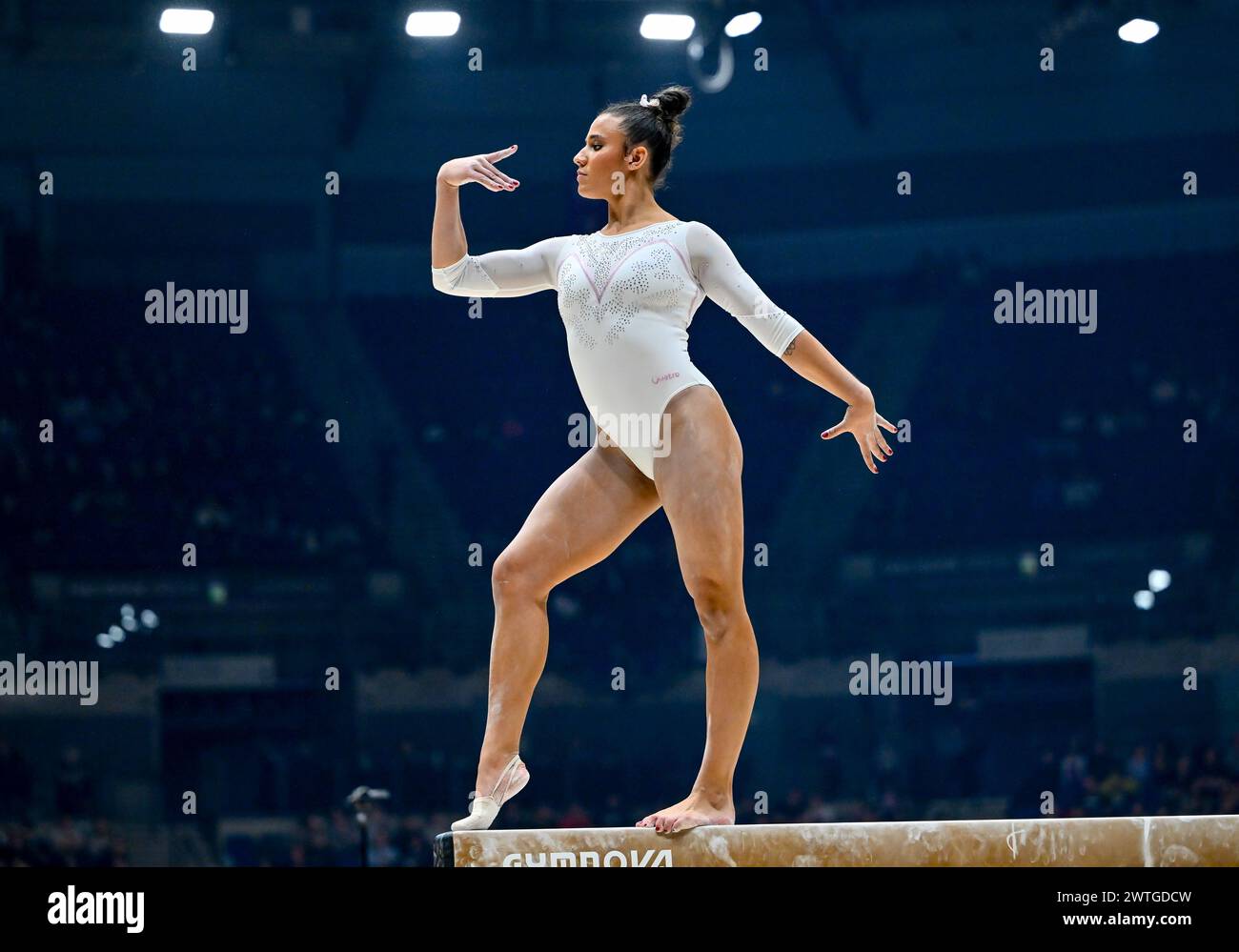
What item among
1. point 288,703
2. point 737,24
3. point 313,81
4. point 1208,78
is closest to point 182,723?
point 288,703

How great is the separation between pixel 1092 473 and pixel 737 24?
4556 mm

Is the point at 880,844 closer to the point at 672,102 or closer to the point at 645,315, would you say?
the point at 645,315

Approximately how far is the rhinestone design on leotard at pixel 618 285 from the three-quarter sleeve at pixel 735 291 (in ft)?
0.20

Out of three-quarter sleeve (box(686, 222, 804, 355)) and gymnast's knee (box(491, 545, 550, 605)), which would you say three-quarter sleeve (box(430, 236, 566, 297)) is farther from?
gymnast's knee (box(491, 545, 550, 605))

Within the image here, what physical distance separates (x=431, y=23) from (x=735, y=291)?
27.1 ft

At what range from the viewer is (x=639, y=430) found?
4066mm

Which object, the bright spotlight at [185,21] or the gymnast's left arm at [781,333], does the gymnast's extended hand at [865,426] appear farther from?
the bright spotlight at [185,21]

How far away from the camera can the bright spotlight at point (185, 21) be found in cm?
1127

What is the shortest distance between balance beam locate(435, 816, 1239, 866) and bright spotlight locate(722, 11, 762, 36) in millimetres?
8951

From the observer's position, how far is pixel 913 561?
11.9 metres

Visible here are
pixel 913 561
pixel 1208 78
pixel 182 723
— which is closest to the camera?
pixel 182 723

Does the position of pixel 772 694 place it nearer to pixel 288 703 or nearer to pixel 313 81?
pixel 288 703

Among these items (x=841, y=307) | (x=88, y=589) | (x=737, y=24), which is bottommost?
(x=88, y=589)

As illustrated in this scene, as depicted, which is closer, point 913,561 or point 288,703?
point 288,703
